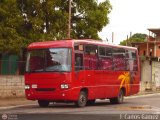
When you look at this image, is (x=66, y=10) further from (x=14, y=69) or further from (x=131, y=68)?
(x=131, y=68)

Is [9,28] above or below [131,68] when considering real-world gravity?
above

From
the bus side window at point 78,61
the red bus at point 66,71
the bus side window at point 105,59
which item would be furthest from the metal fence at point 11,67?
the bus side window at point 78,61

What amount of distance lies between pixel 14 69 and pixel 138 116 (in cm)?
1742

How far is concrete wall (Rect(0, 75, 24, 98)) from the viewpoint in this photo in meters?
33.2

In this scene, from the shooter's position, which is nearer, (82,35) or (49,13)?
(49,13)

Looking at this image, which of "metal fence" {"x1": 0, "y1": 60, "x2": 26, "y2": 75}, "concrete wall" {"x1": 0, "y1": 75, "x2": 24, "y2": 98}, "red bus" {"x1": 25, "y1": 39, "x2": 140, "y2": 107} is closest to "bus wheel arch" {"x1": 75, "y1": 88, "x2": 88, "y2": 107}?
"red bus" {"x1": 25, "y1": 39, "x2": 140, "y2": 107}

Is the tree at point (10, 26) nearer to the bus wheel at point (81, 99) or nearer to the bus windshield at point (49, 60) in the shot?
the bus windshield at point (49, 60)

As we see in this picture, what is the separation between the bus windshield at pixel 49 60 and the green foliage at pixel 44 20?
8513 mm

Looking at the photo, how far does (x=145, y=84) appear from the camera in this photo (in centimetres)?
5422

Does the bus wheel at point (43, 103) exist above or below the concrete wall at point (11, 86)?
below

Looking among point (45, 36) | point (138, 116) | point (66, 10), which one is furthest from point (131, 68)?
A: point (138, 116)

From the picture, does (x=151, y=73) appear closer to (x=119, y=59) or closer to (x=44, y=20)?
(x=44, y=20)

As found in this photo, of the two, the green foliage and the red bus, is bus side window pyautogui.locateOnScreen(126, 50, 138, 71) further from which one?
the green foliage

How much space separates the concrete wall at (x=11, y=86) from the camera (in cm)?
3322
